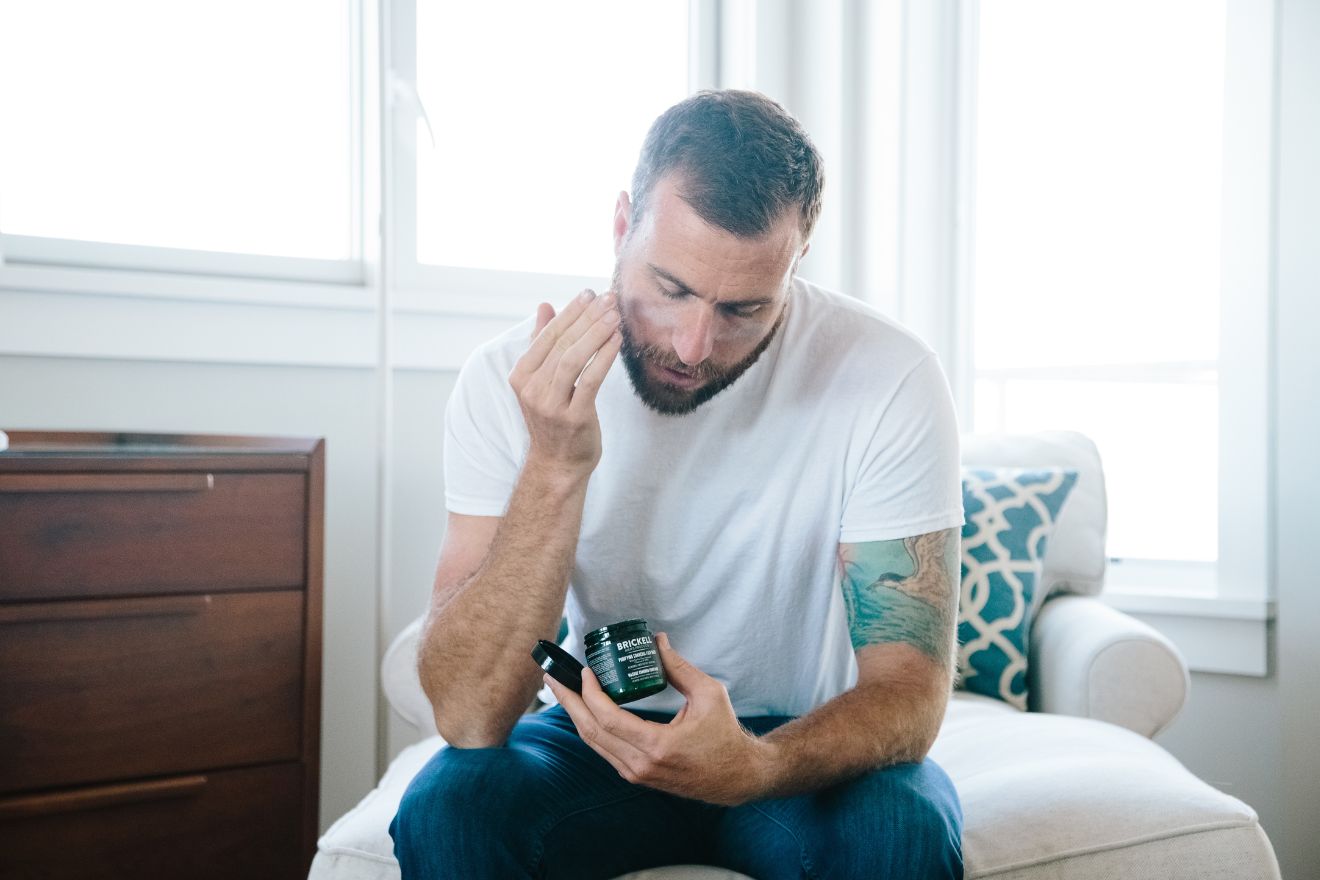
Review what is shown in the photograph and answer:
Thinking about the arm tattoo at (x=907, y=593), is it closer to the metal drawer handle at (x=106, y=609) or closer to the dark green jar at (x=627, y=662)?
the dark green jar at (x=627, y=662)

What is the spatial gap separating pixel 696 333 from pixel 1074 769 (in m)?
0.66

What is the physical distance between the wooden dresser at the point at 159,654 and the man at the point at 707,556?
451 mm

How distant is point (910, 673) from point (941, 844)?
195 millimetres

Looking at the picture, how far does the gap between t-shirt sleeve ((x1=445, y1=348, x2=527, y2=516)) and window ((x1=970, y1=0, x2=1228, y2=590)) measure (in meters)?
1.58

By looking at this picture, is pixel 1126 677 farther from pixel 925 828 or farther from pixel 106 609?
pixel 106 609

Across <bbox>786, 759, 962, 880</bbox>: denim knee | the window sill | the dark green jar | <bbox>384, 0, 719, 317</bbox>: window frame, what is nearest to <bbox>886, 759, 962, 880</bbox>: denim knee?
<bbox>786, 759, 962, 880</bbox>: denim knee

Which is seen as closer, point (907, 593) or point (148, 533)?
point (907, 593)

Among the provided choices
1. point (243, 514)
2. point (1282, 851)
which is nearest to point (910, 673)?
point (243, 514)

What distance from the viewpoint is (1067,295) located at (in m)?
2.54

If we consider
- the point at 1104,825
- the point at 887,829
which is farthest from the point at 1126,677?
the point at 887,829

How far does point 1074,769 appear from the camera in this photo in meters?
1.24

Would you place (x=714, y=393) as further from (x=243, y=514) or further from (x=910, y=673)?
(x=243, y=514)

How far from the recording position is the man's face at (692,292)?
46.3 inches

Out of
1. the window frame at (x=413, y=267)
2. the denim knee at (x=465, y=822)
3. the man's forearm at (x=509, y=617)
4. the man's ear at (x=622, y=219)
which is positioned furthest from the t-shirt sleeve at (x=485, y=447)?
the window frame at (x=413, y=267)
